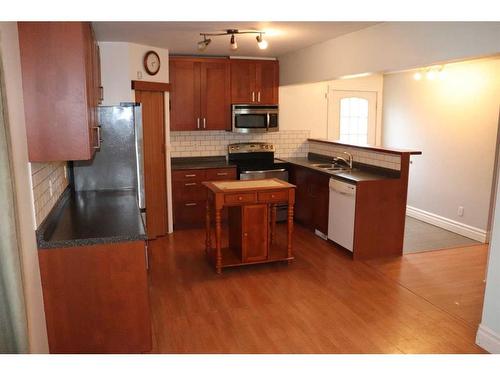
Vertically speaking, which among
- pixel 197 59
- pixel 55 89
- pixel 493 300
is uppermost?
pixel 197 59

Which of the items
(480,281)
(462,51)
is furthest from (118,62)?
(480,281)

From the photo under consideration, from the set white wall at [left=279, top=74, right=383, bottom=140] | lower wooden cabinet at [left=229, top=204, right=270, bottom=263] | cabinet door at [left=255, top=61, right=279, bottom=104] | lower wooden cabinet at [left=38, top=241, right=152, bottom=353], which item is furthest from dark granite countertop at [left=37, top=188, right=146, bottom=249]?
white wall at [left=279, top=74, right=383, bottom=140]

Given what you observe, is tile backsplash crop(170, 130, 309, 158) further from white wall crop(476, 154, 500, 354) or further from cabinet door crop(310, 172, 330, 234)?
white wall crop(476, 154, 500, 354)

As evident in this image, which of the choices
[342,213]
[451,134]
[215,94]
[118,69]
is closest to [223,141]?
[215,94]

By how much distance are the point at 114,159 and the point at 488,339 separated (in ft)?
11.1

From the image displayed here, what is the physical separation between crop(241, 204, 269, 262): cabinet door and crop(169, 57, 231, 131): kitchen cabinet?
7.19ft

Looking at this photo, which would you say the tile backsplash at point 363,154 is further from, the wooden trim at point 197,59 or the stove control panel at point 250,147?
the wooden trim at point 197,59

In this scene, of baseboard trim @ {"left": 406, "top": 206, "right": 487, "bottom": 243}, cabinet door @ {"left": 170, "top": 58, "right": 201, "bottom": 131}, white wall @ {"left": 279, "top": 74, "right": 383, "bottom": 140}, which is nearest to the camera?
baseboard trim @ {"left": 406, "top": 206, "right": 487, "bottom": 243}

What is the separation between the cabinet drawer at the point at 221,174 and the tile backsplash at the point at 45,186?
239 centimetres

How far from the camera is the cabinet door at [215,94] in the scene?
226 inches

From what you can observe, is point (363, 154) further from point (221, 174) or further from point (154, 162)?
point (154, 162)

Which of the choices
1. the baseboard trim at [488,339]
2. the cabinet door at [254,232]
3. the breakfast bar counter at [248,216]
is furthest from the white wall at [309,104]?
the baseboard trim at [488,339]

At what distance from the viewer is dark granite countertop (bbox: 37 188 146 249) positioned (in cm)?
242

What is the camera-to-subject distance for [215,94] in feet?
19.1
